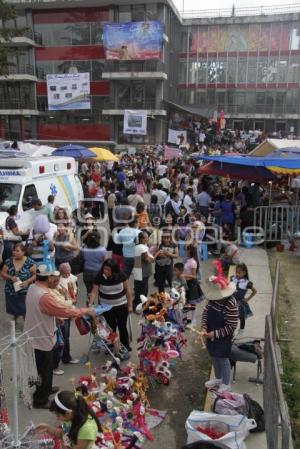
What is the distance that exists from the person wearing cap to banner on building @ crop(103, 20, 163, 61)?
32452mm

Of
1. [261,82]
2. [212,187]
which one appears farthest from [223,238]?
[261,82]

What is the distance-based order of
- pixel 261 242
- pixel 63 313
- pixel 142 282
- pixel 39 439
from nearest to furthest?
1. pixel 39 439
2. pixel 63 313
3. pixel 142 282
4. pixel 261 242

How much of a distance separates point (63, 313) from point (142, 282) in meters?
2.96

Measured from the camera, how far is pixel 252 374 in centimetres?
595

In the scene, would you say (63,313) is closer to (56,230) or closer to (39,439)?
(39,439)

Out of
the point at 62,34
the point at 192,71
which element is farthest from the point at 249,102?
the point at 62,34

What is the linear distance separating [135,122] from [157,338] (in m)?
23.2

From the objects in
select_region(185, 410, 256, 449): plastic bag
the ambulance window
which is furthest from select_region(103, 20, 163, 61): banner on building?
select_region(185, 410, 256, 449): plastic bag

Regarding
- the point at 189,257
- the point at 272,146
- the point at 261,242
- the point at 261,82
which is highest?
the point at 261,82

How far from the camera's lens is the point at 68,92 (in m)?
35.8

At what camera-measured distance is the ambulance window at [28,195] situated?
10688mm

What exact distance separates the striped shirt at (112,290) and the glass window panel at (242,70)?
40378 mm

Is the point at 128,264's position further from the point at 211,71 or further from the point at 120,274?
the point at 211,71

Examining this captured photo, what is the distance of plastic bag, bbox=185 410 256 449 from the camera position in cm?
434
